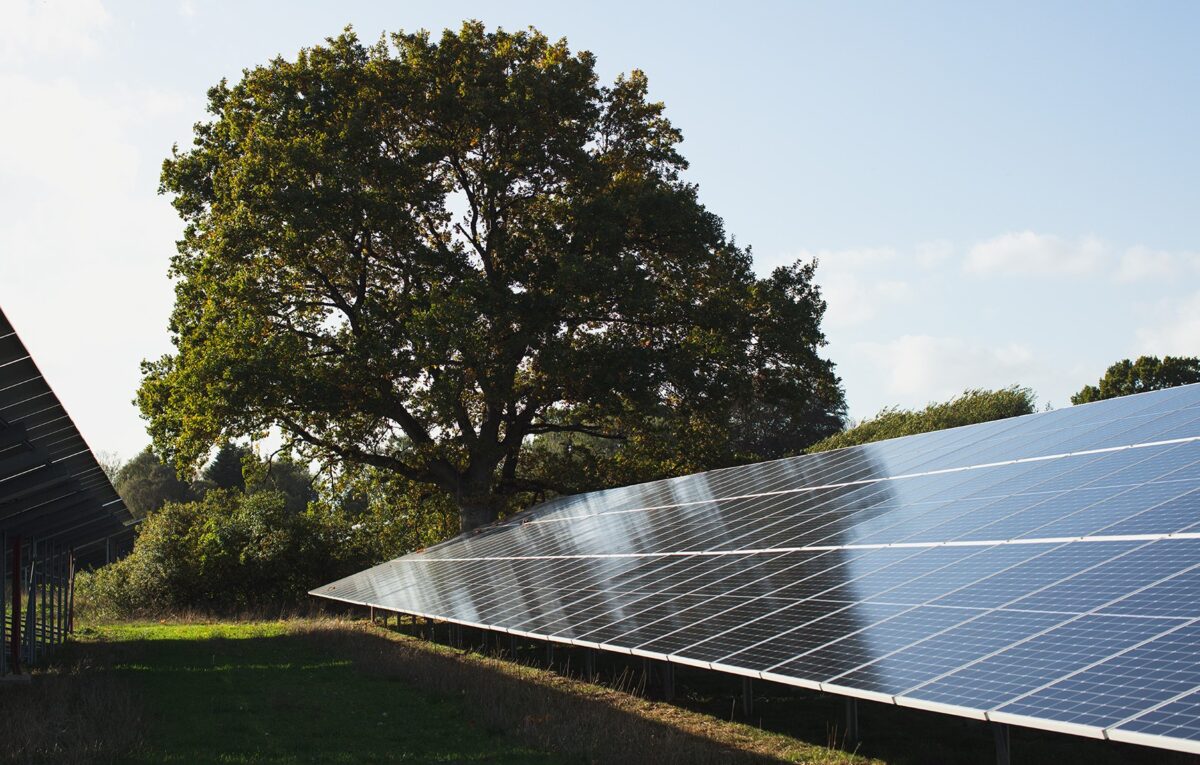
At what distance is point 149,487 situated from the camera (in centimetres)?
8731

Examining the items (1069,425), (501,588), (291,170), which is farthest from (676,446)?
(1069,425)

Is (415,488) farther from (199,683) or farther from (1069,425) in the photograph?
(1069,425)

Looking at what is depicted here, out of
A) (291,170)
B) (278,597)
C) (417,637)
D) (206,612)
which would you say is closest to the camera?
(417,637)

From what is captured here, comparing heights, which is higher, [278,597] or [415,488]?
[415,488]

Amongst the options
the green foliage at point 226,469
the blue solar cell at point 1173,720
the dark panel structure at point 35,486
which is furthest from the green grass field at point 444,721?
the green foliage at point 226,469

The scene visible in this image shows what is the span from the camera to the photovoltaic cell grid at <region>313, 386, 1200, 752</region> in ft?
27.4

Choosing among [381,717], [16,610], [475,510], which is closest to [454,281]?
[475,510]

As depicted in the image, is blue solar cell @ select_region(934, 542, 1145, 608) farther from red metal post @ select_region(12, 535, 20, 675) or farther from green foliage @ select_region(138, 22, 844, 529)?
green foliage @ select_region(138, 22, 844, 529)

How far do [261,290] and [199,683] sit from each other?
18067mm

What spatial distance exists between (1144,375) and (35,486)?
74.4 meters

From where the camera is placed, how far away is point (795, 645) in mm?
11016

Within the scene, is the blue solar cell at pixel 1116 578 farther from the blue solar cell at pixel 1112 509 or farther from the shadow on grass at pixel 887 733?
the shadow on grass at pixel 887 733

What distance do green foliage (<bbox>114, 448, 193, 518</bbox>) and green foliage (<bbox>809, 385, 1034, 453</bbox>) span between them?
51.1 meters

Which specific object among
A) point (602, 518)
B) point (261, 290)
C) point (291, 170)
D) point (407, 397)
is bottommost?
point (602, 518)
